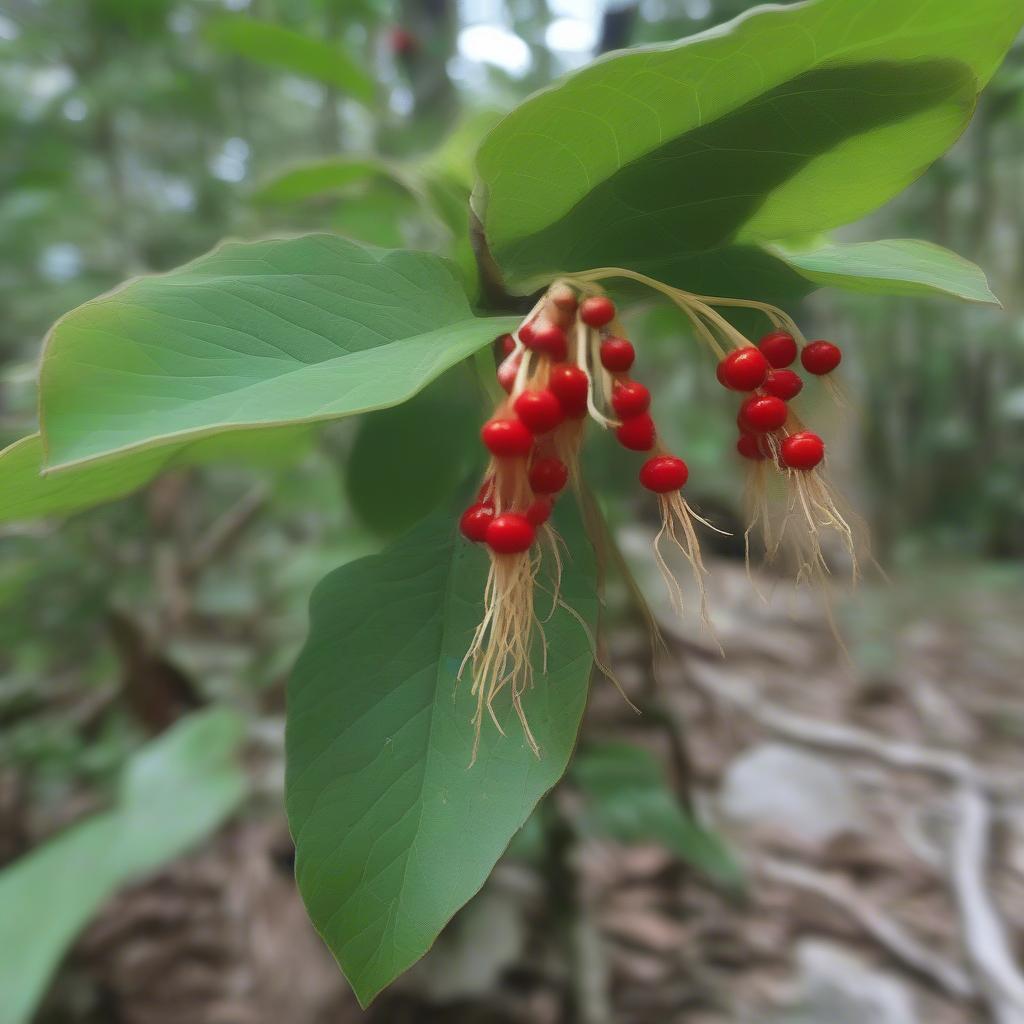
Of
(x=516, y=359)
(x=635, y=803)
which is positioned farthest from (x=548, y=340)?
(x=635, y=803)

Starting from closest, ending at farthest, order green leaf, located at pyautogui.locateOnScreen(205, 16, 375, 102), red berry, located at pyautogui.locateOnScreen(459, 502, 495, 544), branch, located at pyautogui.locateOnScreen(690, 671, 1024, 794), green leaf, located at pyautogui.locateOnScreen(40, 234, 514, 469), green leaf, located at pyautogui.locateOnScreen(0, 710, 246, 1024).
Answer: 1. green leaf, located at pyautogui.locateOnScreen(40, 234, 514, 469)
2. red berry, located at pyautogui.locateOnScreen(459, 502, 495, 544)
3. green leaf, located at pyautogui.locateOnScreen(0, 710, 246, 1024)
4. green leaf, located at pyautogui.locateOnScreen(205, 16, 375, 102)
5. branch, located at pyautogui.locateOnScreen(690, 671, 1024, 794)

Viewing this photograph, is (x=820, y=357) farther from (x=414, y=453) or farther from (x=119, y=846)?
A: (x=119, y=846)

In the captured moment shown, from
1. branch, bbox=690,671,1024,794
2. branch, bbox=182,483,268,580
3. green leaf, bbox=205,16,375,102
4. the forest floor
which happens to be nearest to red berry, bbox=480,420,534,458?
the forest floor

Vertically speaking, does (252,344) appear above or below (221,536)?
above

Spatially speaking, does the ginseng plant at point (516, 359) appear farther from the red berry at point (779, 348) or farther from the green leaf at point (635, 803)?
the green leaf at point (635, 803)

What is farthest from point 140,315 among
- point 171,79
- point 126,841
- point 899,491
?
point 899,491

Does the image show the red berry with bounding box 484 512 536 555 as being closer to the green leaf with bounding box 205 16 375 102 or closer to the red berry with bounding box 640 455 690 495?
the red berry with bounding box 640 455 690 495

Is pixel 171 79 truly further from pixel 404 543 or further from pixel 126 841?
pixel 404 543
